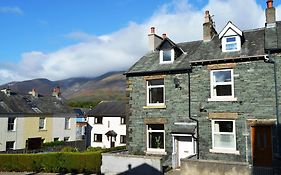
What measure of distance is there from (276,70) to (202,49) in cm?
551

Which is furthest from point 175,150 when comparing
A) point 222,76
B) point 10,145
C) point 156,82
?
point 10,145

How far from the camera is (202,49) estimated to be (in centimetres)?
2055

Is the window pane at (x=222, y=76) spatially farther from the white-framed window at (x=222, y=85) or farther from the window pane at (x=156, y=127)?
the window pane at (x=156, y=127)

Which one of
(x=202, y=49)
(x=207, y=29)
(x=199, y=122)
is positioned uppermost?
(x=207, y=29)

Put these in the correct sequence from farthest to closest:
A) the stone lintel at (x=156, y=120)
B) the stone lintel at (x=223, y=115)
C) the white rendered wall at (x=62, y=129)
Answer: the white rendered wall at (x=62, y=129) → the stone lintel at (x=156, y=120) → the stone lintel at (x=223, y=115)

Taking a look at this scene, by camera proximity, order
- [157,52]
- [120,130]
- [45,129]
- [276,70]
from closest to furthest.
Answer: [276,70] → [157,52] → [45,129] → [120,130]

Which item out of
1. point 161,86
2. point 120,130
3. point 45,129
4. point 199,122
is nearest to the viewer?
point 199,122

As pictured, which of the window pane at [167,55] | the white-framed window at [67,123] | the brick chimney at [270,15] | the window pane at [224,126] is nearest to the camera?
the window pane at [224,126]

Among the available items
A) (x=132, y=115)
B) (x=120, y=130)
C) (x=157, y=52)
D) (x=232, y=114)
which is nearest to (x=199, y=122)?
(x=232, y=114)

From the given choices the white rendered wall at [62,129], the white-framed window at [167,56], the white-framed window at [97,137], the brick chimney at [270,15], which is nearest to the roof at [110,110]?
the white-framed window at [97,137]

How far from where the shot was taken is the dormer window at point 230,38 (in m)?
18.8

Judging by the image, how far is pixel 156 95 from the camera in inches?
819

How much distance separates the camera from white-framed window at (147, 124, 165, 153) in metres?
20.0

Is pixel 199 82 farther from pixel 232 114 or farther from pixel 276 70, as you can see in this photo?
pixel 276 70
